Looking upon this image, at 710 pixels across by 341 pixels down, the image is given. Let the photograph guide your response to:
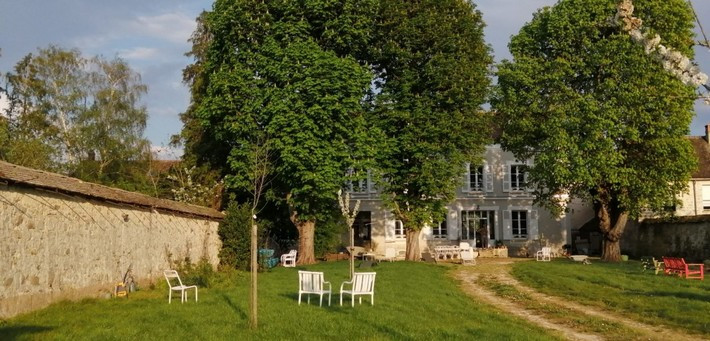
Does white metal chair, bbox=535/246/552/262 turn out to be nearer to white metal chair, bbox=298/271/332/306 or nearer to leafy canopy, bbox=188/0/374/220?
leafy canopy, bbox=188/0/374/220

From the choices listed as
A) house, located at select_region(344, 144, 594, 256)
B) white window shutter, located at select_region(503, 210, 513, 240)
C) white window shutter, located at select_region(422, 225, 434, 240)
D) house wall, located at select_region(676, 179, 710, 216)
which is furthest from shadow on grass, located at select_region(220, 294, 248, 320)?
house wall, located at select_region(676, 179, 710, 216)

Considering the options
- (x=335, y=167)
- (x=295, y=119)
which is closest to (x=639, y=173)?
(x=335, y=167)

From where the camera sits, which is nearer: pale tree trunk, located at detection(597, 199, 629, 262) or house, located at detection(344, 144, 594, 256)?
pale tree trunk, located at detection(597, 199, 629, 262)

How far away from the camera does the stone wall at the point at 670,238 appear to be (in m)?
29.2

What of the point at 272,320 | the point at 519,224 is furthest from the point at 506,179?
the point at 272,320

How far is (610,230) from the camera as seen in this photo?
29.7 metres

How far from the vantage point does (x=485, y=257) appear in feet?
113

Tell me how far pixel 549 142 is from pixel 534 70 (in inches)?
136

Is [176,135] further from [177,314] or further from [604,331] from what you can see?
[604,331]

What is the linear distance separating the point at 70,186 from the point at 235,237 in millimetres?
11149

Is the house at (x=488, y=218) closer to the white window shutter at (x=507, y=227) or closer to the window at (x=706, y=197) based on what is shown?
the white window shutter at (x=507, y=227)

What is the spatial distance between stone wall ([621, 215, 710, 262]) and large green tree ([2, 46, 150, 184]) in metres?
28.0

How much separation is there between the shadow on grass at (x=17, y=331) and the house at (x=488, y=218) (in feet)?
92.1

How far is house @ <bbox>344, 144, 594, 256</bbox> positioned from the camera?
37.5 metres
